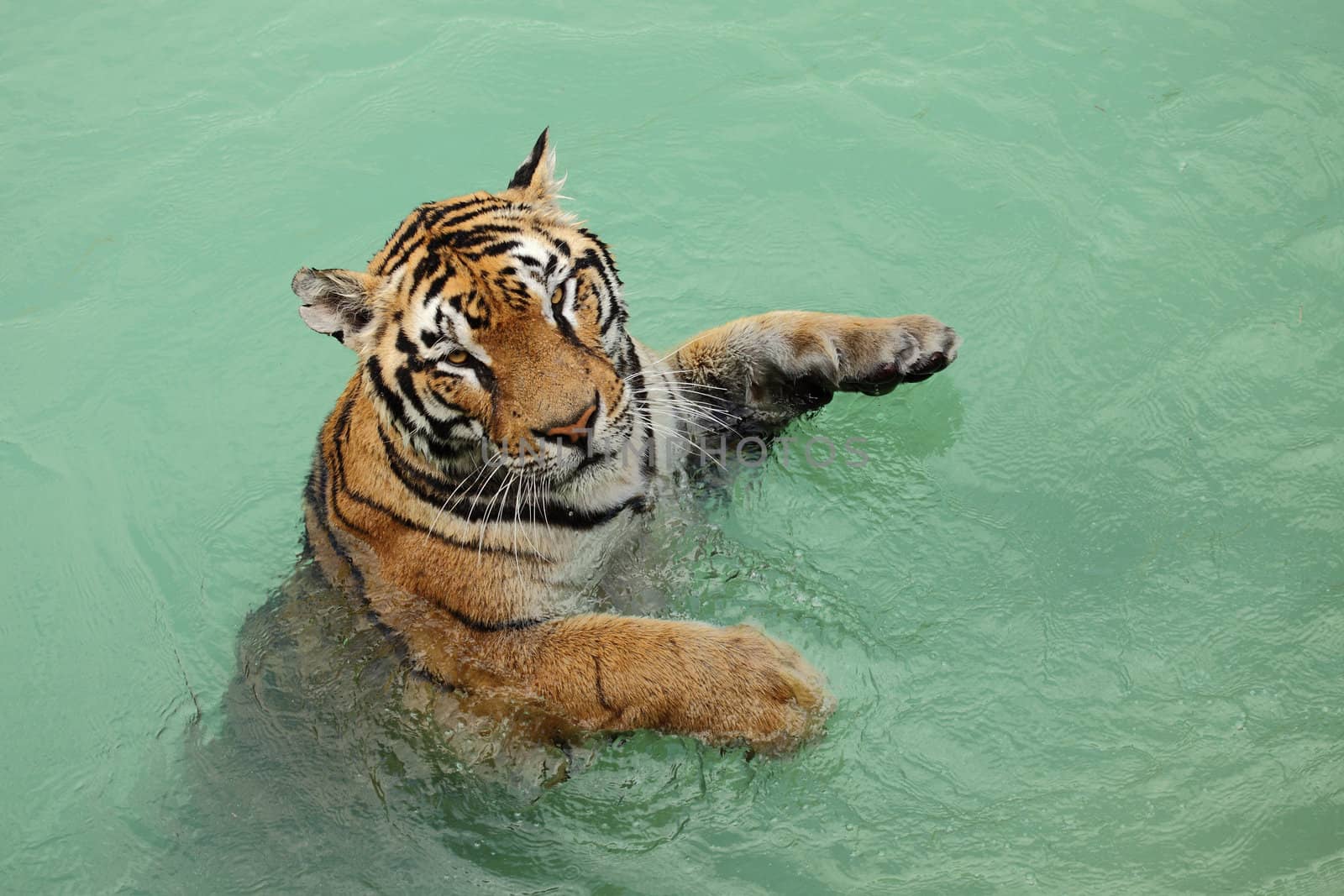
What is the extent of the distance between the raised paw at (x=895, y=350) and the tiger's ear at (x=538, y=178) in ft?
3.31

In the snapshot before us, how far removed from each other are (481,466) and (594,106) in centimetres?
304

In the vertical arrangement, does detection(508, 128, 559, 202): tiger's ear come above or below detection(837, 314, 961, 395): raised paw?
above

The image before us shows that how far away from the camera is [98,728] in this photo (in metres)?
3.75

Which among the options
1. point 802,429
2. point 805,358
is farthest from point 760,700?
point 802,429

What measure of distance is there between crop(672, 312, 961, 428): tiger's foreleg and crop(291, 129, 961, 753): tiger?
0.26 feet

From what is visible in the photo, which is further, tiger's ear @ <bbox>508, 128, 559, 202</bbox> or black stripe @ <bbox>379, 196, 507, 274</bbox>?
tiger's ear @ <bbox>508, 128, 559, 202</bbox>

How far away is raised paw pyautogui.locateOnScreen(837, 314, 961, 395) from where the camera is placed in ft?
11.5

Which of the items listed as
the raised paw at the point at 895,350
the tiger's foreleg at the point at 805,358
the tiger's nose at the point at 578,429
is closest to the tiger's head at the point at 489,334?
the tiger's nose at the point at 578,429

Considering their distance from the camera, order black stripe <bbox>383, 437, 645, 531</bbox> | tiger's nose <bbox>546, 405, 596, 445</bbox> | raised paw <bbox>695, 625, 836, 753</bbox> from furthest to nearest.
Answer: black stripe <bbox>383, 437, 645, 531</bbox> < raised paw <bbox>695, 625, 836, 753</bbox> < tiger's nose <bbox>546, 405, 596, 445</bbox>

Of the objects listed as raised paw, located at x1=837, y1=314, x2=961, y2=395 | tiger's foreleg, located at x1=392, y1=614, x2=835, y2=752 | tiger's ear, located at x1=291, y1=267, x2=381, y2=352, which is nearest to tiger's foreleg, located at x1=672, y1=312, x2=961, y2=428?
raised paw, located at x1=837, y1=314, x2=961, y2=395

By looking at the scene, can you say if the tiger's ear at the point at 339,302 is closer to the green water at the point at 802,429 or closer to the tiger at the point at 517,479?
the tiger at the point at 517,479

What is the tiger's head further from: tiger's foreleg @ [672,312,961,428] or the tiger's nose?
tiger's foreleg @ [672,312,961,428]

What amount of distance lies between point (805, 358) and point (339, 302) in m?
1.39

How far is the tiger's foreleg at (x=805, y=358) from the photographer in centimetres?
353
